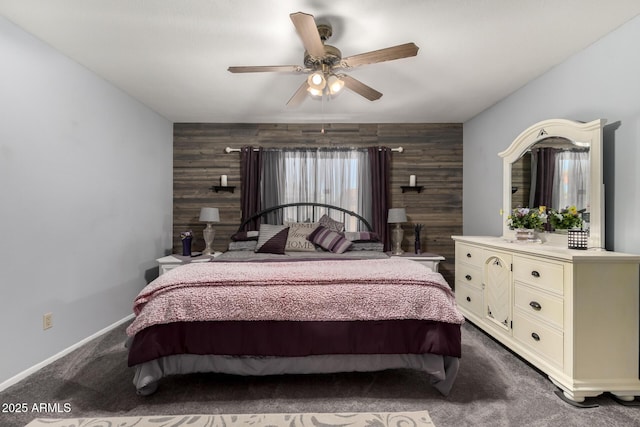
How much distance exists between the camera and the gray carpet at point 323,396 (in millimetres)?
1773

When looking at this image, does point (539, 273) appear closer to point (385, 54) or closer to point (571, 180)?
point (571, 180)

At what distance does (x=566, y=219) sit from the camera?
246 cm

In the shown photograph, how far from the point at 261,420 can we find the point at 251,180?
3089mm

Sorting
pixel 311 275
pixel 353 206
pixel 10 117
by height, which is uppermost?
pixel 10 117

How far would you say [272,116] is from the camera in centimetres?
407

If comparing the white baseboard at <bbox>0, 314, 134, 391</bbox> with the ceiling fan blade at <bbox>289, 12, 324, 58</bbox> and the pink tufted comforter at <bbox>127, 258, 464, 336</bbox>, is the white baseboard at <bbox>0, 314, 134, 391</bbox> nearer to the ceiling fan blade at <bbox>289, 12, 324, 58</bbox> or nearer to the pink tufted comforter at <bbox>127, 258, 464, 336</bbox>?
the pink tufted comforter at <bbox>127, 258, 464, 336</bbox>

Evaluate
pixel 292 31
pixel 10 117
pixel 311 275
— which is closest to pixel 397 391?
pixel 311 275

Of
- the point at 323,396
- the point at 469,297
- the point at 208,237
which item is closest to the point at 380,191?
the point at 469,297

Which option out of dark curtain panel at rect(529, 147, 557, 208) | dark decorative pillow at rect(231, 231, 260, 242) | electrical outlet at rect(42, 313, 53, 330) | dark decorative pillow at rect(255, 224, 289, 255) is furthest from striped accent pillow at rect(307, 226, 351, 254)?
electrical outlet at rect(42, 313, 53, 330)

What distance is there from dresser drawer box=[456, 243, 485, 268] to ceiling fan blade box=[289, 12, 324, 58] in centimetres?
237

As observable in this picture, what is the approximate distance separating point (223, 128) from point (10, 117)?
2435 millimetres

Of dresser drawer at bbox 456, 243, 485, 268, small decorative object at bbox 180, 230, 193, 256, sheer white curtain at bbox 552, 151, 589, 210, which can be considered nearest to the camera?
sheer white curtain at bbox 552, 151, 589, 210

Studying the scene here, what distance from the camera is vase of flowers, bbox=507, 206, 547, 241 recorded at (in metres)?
2.71

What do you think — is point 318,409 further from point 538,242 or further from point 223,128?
point 223,128
